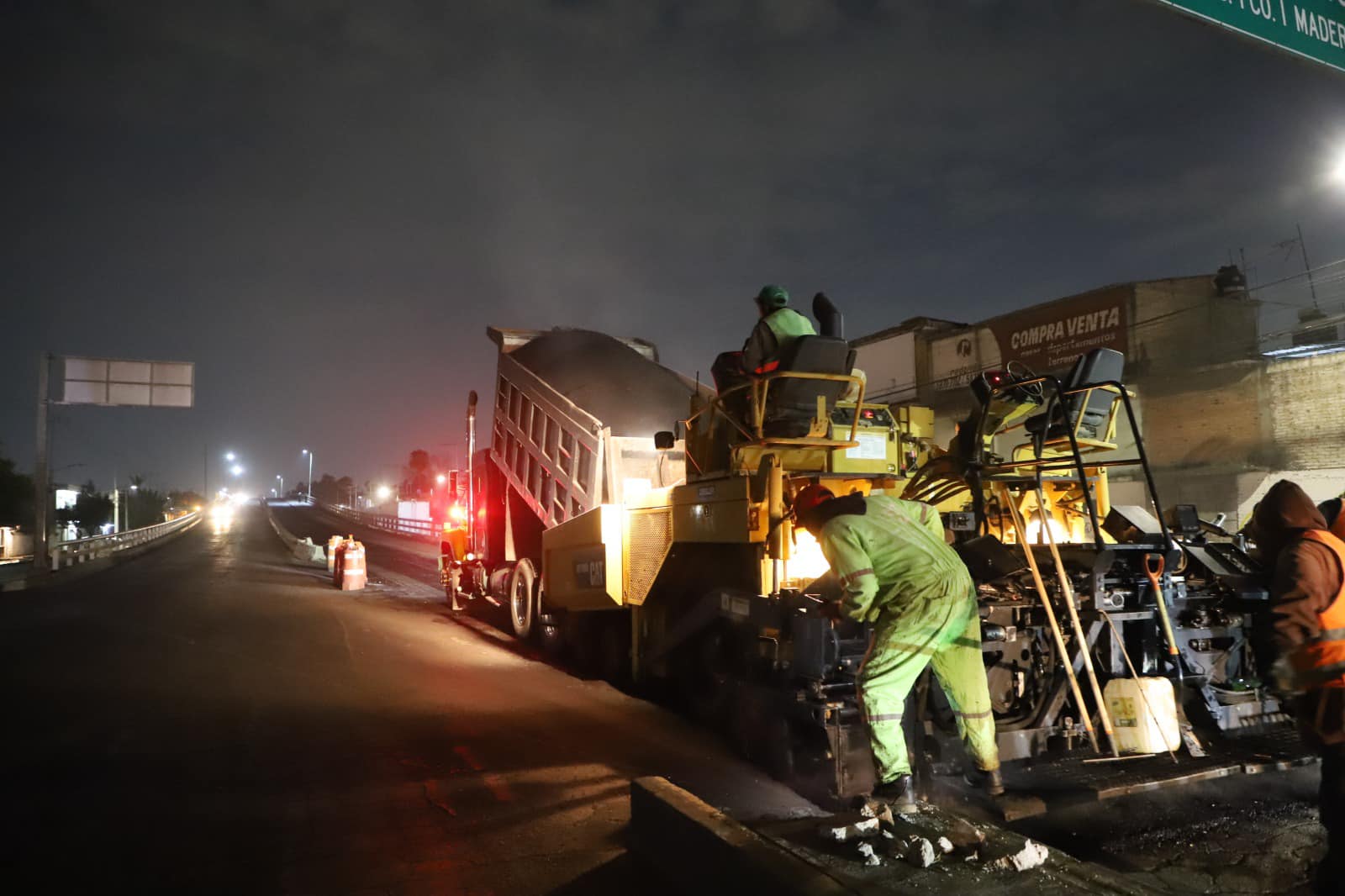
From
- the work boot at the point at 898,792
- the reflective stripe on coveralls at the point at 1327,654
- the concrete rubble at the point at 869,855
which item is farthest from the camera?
the work boot at the point at 898,792

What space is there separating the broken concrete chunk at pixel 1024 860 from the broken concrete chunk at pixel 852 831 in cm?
45

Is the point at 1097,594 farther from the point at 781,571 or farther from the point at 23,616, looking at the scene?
the point at 23,616

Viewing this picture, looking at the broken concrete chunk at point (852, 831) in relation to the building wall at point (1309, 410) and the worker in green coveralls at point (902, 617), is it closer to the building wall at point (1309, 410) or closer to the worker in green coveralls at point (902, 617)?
the worker in green coveralls at point (902, 617)

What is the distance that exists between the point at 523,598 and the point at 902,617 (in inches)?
273

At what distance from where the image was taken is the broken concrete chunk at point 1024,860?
318 centimetres

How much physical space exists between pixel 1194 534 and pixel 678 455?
14.2 ft

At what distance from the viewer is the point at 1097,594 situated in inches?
181

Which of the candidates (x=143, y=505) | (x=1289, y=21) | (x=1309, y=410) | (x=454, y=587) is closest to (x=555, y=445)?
(x=454, y=587)

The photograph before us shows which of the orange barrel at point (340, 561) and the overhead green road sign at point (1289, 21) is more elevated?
the overhead green road sign at point (1289, 21)

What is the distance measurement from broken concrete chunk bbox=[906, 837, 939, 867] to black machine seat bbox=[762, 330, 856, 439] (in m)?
2.57

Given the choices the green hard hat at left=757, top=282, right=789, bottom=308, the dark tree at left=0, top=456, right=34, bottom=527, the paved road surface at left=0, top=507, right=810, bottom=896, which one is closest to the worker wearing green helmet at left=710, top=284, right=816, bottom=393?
the green hard hat at left=757, top=282, right=789, bottom=308

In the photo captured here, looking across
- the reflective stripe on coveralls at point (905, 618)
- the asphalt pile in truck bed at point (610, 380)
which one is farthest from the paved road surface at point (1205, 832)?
the asphalt pile in truck bed at point (610, 380)

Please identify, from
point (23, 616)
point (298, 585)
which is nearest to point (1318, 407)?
point (298, 585)

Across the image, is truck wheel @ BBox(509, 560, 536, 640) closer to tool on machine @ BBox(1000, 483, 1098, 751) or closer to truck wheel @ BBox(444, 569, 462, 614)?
truck wheel @ BBox(444, 569, 462, 614)
